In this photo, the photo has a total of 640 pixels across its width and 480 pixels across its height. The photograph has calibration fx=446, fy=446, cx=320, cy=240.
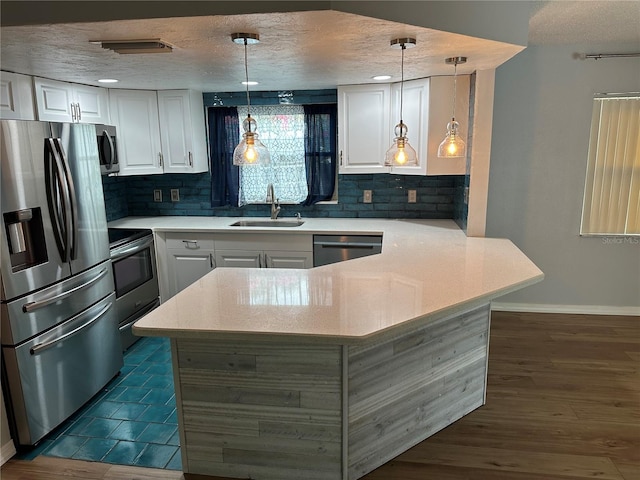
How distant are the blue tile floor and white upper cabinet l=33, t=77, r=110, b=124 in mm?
1891

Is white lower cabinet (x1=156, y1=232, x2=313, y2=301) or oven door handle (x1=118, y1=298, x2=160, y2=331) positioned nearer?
oven door handle (x1=118, y1=298, x2=160, y2=331)

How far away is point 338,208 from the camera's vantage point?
4.32m

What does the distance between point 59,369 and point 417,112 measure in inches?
119

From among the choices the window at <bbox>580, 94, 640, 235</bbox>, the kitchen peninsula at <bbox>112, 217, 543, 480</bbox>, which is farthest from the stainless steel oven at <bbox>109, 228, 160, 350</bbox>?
the window at <bbox>580, 94, 640, 235</bbox>

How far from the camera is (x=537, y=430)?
2.46 m

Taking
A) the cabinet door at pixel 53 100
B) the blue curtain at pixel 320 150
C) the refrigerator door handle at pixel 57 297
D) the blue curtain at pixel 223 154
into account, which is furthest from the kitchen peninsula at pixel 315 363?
the blue curtain at pixel 223 154

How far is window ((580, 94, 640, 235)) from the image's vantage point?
3.68 metres

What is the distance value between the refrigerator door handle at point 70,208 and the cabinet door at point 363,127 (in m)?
2.15

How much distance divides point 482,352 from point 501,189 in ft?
6.18

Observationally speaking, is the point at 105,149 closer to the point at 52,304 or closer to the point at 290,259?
the point at 52,304

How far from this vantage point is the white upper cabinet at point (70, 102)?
297cm

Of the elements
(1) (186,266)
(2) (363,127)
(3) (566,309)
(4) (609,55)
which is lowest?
(3) (566,309)

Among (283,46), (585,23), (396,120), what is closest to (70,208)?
(283,46)

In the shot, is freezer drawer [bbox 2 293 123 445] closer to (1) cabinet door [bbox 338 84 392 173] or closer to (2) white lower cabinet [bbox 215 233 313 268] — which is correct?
(2) white lower cabinet [bbox 215 233 313 268]
